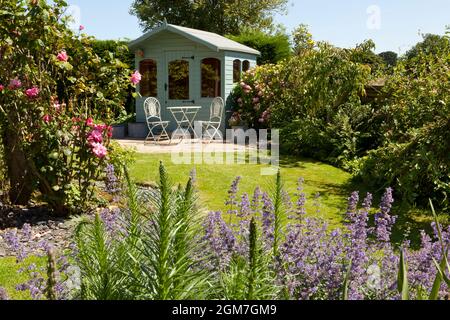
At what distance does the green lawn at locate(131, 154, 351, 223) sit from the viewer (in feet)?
23.6

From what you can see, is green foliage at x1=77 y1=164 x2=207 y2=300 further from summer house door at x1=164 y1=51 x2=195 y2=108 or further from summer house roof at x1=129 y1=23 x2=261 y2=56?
summer house door at x1=164 y1=51 x2=195 y2=108

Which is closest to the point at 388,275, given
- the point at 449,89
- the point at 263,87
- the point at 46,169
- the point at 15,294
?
the point at 15,294

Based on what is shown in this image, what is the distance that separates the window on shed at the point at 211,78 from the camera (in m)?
15.6

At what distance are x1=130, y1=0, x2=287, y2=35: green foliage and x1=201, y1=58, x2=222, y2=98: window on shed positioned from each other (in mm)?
Answer: 16266

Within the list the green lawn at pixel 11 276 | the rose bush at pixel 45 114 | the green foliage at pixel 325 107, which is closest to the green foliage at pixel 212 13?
the green foliage at pixel 325 107

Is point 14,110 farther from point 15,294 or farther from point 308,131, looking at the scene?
point 308,131

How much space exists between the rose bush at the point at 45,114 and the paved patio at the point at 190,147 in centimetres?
535

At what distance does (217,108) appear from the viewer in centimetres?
1466

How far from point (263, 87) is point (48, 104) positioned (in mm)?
9612

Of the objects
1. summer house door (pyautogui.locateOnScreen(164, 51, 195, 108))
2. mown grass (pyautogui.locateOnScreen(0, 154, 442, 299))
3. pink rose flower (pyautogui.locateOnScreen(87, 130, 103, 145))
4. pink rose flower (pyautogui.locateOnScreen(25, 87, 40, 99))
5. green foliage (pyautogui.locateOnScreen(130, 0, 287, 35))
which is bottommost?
mown grass (pyautogui.locateOnScreen(0, 154, 442, 299))

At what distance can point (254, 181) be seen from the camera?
8461mm

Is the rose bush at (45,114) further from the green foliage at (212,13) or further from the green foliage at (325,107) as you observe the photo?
the green foliage at (212,13)

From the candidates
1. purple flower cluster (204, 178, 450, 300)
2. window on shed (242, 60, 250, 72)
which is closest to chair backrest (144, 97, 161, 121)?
window on shed (242, 60, 250, 72)

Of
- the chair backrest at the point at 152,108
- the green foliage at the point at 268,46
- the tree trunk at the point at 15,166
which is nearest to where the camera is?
the tree trunk at the point at 15,166
